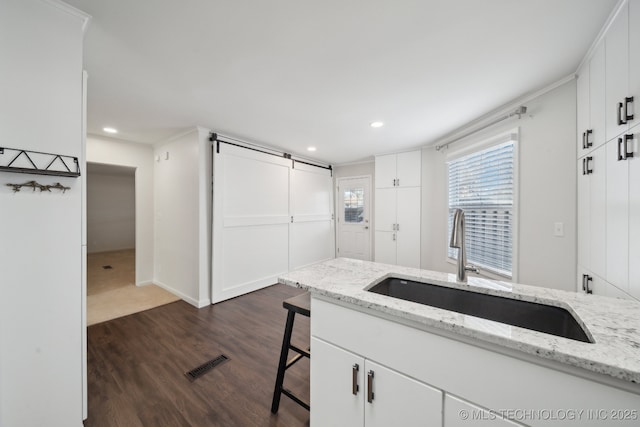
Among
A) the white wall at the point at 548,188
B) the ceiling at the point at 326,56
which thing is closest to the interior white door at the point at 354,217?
the ceiling at the point at 326,56

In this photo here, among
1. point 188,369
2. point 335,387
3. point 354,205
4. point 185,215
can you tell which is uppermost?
point 354,205

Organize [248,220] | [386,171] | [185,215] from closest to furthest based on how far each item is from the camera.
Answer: [185,215], [248,220], [386,171]

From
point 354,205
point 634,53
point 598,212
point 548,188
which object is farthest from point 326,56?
point 354,205

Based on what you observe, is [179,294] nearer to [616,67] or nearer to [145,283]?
[145,283]

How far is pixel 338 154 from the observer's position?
4664 millimetres

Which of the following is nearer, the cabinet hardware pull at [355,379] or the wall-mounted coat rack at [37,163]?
the cabinet hardware pull at [355,379]

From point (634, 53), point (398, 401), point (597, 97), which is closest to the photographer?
point (398, 401)

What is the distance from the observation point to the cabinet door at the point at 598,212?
4.90 feet

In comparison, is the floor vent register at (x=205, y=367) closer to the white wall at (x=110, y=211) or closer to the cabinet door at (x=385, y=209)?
the cabinet door at (x=385, y=209)

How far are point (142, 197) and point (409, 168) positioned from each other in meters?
4.69

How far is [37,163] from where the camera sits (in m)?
1.20

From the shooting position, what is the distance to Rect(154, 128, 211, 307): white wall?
3.14 m

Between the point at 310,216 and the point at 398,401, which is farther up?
the point at 310,216

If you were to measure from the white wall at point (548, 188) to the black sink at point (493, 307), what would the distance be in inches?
57.7
